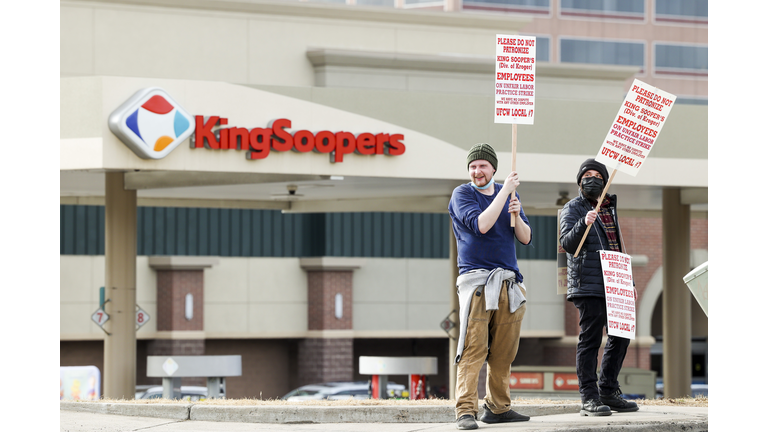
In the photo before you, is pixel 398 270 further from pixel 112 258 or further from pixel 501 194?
pixel 501 194

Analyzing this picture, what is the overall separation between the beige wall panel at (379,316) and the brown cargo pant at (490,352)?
26001 mm

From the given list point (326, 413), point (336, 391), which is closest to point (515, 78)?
point (326, 413)

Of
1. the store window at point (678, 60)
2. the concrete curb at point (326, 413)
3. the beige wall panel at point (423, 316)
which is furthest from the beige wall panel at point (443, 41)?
the store window at point (678, 60)

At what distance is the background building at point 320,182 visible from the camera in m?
16.9

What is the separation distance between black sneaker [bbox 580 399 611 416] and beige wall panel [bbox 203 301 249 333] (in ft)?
82.6

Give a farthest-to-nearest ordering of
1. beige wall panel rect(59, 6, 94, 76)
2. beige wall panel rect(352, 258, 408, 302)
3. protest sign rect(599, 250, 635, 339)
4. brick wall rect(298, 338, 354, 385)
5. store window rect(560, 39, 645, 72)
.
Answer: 1. store window rect(560, 39, 645, 72)
2. beige wall panel rect(352, 258, 408, 302)
3. brick wall rect(298, 338, 354, 385)
4. beige wall panel rect(59, 6, 94, 76)
5. protest sign rect(599, 250, 635, 339)

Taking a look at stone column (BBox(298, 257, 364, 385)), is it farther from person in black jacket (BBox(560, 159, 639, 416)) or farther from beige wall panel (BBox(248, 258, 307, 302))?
person in black jacket (BBox(560, 159, 639, 416))

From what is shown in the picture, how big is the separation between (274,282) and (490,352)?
85.1 feet

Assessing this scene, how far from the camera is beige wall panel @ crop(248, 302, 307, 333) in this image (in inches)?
1275

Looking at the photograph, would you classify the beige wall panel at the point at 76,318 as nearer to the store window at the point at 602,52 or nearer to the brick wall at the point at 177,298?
the brick wall at the point at 177,298

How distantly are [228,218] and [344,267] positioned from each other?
13.4ft

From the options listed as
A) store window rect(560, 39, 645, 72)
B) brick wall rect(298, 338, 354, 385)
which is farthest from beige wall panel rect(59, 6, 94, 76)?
store window rect(560, 39, 645, 72)

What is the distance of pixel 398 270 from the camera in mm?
33906

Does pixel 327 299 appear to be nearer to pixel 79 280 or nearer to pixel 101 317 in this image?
pixel 79 280
